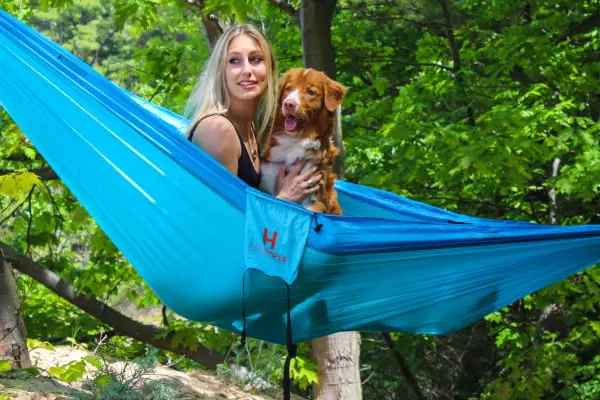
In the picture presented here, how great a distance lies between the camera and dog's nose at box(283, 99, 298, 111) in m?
2.40

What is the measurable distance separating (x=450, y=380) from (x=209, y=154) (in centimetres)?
677

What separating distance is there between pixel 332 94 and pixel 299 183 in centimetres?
27

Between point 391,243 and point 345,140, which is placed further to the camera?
point 345,140

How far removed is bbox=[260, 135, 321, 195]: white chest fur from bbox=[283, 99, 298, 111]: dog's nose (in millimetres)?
78

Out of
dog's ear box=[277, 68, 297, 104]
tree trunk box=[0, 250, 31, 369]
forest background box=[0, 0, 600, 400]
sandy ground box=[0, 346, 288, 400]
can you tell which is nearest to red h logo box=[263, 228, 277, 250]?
dog's ear box=[277, 68, 297, 104]

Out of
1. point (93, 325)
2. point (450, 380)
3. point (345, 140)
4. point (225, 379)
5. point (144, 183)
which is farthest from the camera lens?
point (450, 380)

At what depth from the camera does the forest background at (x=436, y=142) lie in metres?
4.54

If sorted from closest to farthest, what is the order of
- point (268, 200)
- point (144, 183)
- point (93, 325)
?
point (268, 200)
point (144, 183)
point (93, 325)

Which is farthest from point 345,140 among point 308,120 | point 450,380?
point 450,380

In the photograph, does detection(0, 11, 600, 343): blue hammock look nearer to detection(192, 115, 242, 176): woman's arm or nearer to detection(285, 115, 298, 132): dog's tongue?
detection(192, 115, 242, 176): woman's arm

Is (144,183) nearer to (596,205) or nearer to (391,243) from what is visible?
(391,243)

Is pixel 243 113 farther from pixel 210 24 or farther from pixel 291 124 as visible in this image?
pixel 210 24

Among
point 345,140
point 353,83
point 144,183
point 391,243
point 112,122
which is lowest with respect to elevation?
point 391,243

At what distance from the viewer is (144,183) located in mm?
2281
